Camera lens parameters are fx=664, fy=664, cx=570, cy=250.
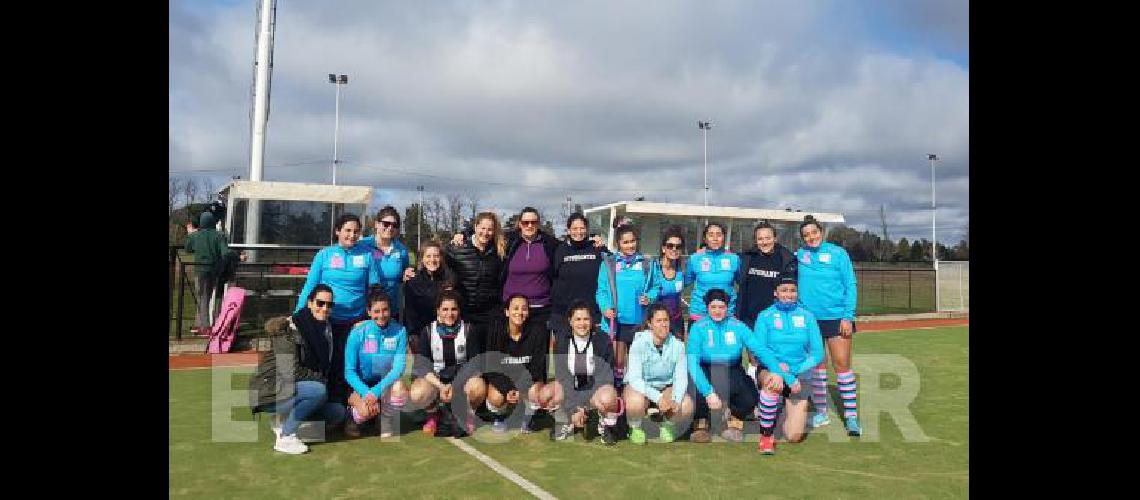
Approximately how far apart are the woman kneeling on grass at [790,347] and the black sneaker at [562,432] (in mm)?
1589

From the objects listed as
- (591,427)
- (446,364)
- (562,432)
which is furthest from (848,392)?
(446,364)

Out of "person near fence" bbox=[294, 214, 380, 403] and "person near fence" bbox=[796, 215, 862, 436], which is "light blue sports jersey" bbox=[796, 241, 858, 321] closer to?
"person near fence" bbox=[796, 215, 862, 436]

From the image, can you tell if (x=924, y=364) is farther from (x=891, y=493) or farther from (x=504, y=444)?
(x=504, y=444)

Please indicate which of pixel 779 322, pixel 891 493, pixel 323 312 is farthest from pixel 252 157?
pixel 891 493

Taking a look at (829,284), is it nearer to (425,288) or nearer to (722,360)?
(722,360)

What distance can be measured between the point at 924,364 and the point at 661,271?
597cm

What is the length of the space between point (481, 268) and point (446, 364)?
0.88 m

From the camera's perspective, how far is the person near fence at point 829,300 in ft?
19.0

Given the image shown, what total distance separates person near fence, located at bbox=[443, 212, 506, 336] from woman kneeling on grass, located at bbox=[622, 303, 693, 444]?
51.1 inches

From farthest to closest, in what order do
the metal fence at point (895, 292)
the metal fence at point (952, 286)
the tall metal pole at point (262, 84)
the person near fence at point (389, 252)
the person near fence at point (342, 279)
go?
the metal fence at point (895, 292) < the metal fence at point (952, 286) < the tall metal pole at point (262, 84) < the person near fence at point (389, 252) < the person near fence at point (342, 279)

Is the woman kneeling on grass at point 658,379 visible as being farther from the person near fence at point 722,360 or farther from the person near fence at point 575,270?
the person near fence at point 575,270

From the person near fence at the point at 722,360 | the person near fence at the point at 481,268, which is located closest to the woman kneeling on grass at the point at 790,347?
the person near fence at the point at 722,360

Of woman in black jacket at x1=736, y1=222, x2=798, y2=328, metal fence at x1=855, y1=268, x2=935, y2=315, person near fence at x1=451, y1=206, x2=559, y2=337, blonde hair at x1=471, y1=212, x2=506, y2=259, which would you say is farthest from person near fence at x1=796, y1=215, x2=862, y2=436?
metal fence at x1=855, y1=268, x2=935, y2=315

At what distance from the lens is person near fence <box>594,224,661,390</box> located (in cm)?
600
